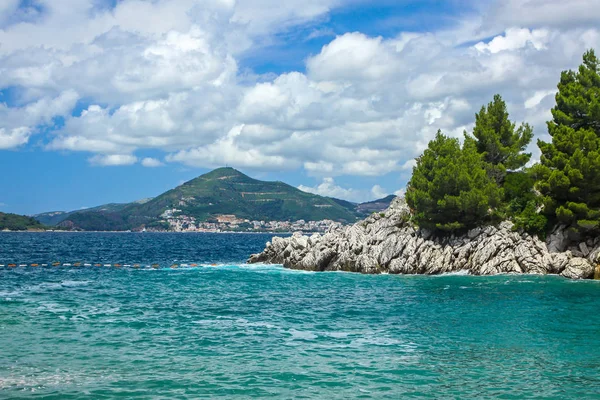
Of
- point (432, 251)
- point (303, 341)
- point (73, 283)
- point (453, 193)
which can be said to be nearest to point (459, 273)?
point (432, 251)

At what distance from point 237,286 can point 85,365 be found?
109 feet

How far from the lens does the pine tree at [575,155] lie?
6419 cm

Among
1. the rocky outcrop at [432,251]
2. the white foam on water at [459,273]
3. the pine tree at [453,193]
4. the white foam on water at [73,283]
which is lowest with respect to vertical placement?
the white foam on water at [459,273]

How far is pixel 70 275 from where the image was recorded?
7169 centimetres

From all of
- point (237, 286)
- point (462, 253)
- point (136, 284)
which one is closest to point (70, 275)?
point (136, 284)

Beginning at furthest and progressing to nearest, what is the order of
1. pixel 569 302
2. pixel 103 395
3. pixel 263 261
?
pixel 263 261
pixel 569 302
pixel 103 395

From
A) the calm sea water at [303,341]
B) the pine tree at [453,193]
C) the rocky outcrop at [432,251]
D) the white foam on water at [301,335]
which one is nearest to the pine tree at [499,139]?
the pine tree at [453,193]

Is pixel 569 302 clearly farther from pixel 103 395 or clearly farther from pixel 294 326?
pixel 103 395

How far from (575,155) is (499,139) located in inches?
826

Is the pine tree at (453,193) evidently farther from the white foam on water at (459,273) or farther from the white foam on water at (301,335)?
the white foam on water at (301,335)

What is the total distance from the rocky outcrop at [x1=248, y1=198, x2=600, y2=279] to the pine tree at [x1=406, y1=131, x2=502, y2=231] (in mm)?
2175

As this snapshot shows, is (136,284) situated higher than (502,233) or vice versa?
(502,233)

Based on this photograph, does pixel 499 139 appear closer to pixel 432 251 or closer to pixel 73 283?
pixel 432 251

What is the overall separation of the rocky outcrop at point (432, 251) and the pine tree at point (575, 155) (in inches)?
146
